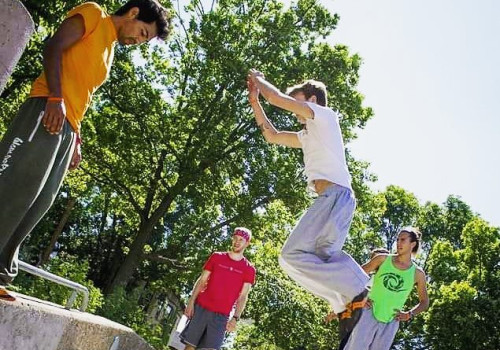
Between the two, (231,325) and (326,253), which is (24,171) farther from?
(231,325)

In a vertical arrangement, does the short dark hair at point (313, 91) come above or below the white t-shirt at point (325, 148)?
above

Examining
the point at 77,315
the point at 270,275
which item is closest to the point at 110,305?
the point at 270,275

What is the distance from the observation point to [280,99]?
3.86m

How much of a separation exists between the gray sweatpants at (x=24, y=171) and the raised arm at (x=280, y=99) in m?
1.59

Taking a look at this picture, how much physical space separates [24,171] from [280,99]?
193 centimetres

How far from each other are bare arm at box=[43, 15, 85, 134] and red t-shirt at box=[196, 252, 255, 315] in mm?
3921

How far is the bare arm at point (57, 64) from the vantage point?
2566 mm

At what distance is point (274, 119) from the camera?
65.2 feet

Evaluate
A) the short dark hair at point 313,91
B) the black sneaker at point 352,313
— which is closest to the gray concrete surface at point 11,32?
the short dark hair at point 313,91

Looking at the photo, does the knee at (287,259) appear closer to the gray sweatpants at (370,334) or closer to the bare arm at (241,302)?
the gray sweatpants at (370,334)

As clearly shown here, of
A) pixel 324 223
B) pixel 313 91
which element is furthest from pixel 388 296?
pixel 313 91

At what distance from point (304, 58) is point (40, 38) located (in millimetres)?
9191

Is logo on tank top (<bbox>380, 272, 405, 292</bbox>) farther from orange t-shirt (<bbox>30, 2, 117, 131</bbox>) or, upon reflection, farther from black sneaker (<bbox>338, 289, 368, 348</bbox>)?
orange t-shirt (<bbox>30, 2, 117, 131</bbox>)

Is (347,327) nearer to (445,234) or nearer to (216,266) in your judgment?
(216,266)
